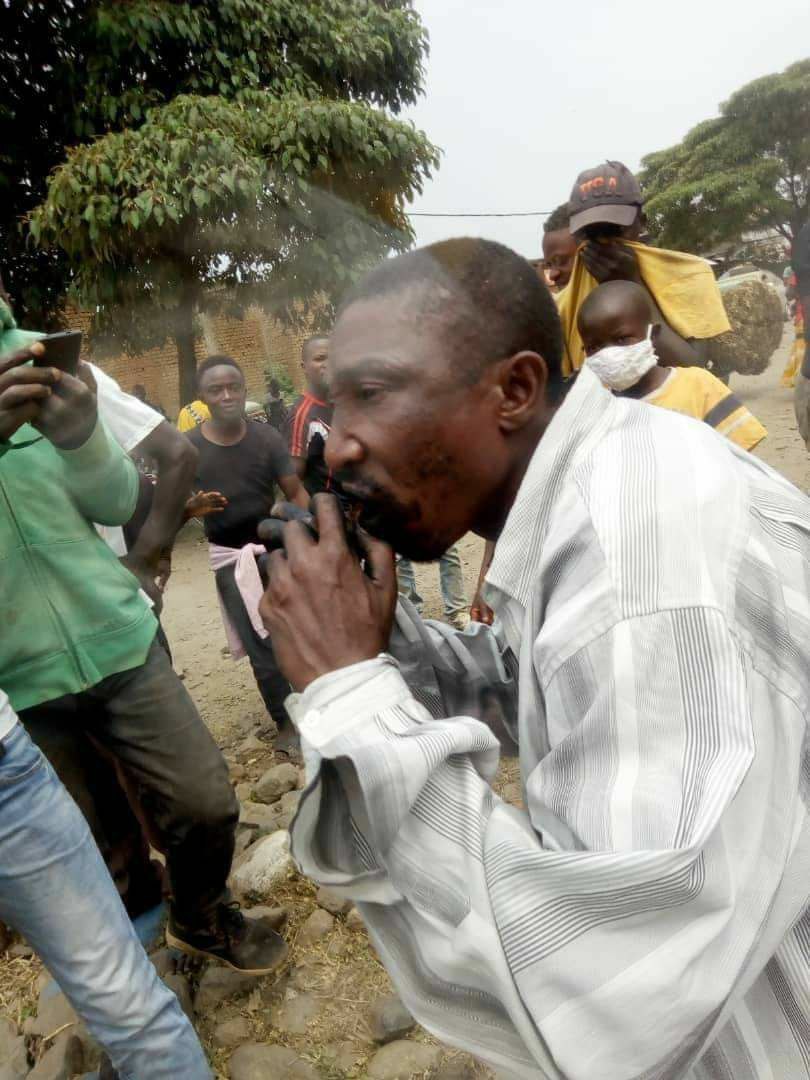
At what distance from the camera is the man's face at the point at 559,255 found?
3395 millimetres

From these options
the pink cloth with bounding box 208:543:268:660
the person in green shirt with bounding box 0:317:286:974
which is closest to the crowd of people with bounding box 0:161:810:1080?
the person in green shirt with bounding box 0:317:286:974

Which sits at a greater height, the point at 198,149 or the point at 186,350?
the point at 198,149

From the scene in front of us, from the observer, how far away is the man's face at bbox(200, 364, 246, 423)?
413 centimetres

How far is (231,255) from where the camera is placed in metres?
8.28

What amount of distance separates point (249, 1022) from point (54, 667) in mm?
1201

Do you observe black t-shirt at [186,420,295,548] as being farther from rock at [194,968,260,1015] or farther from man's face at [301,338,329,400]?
rock at [194,968,260,1015]

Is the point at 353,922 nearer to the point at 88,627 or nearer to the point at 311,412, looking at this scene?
the point at 88,627

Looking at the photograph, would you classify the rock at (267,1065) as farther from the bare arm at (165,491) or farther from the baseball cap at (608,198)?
the baseball cap at (608,198)

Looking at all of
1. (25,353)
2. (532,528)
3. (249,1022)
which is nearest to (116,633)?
(25,353)

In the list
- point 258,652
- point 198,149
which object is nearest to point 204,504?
point 258,652

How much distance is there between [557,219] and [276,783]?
2981mm

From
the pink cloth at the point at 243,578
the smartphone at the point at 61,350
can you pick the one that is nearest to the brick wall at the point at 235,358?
the pink cloth at the point at 243,578

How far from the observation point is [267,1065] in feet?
6.41

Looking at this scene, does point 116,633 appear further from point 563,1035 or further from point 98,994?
point 563,1035
